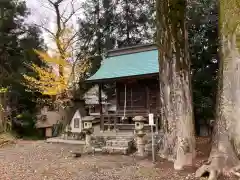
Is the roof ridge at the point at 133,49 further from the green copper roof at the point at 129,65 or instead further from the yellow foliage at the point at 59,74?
the yellow foliage at the point at 59,74

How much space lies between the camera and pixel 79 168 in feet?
20.7

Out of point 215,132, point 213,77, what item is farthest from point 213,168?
point 213,77

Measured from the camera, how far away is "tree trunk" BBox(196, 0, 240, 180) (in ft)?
17.4

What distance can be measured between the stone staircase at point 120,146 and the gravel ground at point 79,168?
35cm

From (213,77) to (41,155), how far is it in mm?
8685

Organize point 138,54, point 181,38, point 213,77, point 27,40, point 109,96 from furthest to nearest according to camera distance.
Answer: point 109,96
point 27,40
point 138,54
point 213,77
point 181,38

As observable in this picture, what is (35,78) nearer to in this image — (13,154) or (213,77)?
(13,154)

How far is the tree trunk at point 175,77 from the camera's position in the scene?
249 inches

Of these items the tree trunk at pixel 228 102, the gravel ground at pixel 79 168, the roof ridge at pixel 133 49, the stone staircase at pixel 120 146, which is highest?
the roof ridge at pixel 133 49

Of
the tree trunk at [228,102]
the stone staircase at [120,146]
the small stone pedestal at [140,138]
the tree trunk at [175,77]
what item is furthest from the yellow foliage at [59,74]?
the tree trunk at [228,102]

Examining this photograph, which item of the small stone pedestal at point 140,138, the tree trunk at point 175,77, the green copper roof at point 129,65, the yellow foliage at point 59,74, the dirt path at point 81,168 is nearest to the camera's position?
the dirt path at point 81,168

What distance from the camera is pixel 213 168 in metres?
5.12

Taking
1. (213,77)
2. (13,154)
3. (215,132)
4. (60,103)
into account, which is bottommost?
(13,154)

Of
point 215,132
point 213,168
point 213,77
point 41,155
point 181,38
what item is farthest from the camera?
point 213,77
